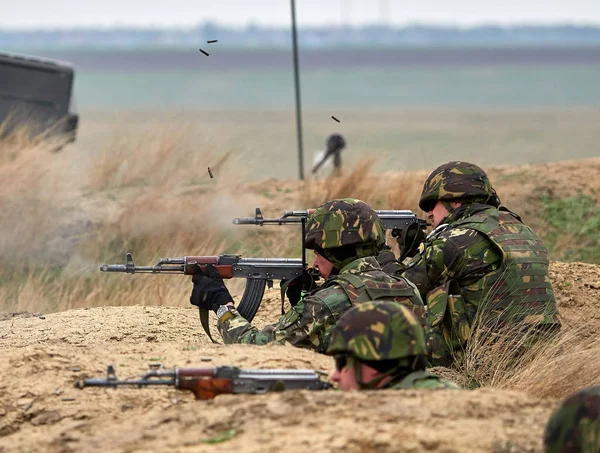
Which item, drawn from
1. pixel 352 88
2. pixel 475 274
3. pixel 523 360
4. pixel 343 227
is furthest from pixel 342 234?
pixel 352 88

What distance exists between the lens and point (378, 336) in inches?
189

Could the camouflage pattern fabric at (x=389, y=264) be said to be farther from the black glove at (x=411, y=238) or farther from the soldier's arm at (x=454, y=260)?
the black glove at (x=411, y=238)

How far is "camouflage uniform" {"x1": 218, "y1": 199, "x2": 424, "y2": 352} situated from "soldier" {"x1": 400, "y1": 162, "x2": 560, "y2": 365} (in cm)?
84

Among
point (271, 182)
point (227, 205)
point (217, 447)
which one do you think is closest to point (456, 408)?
point (217, 447)

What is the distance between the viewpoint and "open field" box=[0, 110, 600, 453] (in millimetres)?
4621

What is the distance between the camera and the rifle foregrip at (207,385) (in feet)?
17.0

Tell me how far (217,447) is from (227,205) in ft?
27.3

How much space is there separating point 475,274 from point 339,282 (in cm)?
139

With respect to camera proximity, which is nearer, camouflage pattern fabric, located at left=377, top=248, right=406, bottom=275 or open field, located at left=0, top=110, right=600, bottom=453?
open field, located at left=0, top=110, right=600, bottom=453

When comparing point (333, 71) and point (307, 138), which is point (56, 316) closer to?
point (307, 138)

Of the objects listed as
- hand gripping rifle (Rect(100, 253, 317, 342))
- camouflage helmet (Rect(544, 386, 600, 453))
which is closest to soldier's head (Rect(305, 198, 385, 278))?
hand gripping rifle (Rect(100, 253, 317, 342))

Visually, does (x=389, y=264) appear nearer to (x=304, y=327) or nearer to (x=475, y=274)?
(x=475, y=274)

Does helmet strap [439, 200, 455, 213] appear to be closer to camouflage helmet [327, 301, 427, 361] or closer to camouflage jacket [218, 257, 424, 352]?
camouflage jacket [218, 257, 424, 352]

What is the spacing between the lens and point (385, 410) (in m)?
4.64
